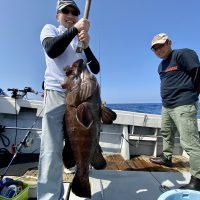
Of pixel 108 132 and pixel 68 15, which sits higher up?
pixel 68 15

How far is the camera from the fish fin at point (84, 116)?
7.00ft

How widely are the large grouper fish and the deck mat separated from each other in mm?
2184

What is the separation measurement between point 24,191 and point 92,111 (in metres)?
1.37

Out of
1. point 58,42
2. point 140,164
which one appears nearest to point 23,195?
point 58,42

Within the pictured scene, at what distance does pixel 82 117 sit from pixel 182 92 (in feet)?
7.08

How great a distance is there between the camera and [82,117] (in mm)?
2146

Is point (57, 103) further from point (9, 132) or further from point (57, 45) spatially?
point (9, 132)

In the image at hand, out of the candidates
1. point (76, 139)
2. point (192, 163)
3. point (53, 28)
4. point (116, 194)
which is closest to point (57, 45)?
point (53, 28)

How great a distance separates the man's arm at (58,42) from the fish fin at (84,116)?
1.85ft

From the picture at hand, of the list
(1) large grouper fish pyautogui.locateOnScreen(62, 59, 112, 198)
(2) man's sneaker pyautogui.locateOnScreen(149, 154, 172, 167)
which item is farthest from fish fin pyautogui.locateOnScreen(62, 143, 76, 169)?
(2) man's sneaker pyautogui.locateOnScreen(149, 154, 172, 167)

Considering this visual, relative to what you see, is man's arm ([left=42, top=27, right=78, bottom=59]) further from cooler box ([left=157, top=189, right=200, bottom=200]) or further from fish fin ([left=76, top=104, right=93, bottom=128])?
cooler box ([left=157, top=189, right=200, bottom=200])

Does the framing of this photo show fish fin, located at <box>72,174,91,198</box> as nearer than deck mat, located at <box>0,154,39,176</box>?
Yes

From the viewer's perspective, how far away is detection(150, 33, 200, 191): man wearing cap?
3.43 m

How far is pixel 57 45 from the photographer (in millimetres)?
2186
